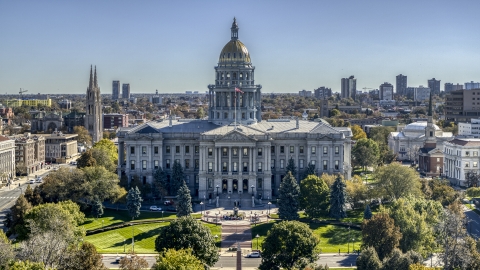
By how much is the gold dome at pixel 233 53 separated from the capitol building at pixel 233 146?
0.20m

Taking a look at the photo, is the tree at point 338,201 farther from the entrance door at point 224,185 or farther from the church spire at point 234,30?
the church spire at point 234,30

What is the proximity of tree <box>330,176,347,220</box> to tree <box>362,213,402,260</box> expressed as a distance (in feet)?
74.2

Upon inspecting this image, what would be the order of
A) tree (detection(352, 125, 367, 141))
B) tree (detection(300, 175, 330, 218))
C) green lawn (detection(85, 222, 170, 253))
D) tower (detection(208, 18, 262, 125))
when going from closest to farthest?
green lawn (detection(85, 222, 170, 253)) → tree (detection(300, 175, 330, 218)) → tower (detection(208, 18, 262, 125)) → tree (detection(352, 125, 367, 141))

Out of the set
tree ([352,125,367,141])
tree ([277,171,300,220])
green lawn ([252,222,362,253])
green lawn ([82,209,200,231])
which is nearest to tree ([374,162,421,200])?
green lawn ([252,222,362,253])

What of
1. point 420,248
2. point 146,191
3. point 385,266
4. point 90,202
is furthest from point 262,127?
point 385,266

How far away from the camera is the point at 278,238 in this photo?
73.3m

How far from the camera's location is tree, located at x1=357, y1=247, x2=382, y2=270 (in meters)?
69.5

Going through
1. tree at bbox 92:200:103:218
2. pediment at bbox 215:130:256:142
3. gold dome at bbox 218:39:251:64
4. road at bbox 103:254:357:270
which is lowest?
road at bbox 103:254:357:270

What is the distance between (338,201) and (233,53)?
1873 inches

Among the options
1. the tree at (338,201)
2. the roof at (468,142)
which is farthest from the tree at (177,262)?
the roof at (468,142)

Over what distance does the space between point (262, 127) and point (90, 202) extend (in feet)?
128

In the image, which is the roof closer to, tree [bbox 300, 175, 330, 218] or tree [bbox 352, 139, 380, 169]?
tree [bbox 352, 139, 380, 169]

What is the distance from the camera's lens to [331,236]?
94.6m

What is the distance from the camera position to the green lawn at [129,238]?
89438mm
